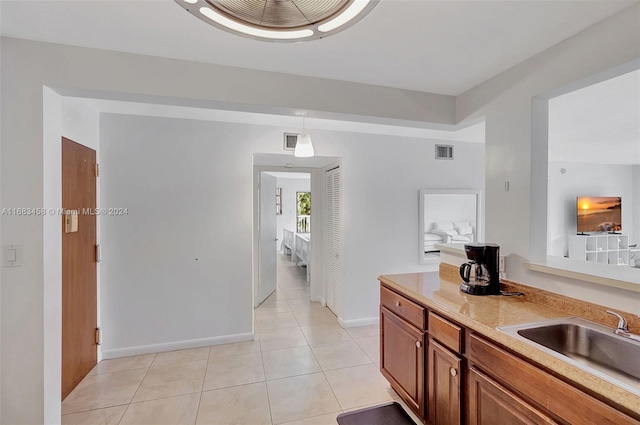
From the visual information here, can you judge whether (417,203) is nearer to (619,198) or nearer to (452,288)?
(452,288)

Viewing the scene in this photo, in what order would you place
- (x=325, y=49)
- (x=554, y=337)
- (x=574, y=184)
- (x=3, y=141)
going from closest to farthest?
(x=554, y=337)
(x=3, y=141)
(x=325, y=49)
(x=574, y=184)

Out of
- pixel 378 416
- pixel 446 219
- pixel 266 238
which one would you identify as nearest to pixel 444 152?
pixel 446 219

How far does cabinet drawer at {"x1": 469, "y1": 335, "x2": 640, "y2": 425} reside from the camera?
0.98 meters

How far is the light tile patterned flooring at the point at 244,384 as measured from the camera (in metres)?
2.15

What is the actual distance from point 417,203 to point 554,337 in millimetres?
2592

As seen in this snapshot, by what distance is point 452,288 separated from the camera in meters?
2.13

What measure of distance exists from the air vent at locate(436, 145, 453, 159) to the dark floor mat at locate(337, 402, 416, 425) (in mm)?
3095

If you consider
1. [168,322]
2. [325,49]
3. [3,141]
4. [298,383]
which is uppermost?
[325,49]

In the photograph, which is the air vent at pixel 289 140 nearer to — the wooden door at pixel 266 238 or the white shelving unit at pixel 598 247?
the wooden door at pixel 266 238

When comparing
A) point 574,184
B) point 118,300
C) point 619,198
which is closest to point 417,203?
point 118,300

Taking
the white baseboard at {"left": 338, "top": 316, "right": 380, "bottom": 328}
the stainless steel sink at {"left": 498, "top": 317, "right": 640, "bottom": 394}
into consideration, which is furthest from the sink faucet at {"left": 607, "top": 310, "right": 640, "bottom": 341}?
the white baseboard at {"left": 338, "top": 316, "right": 380, "bottom": 328}

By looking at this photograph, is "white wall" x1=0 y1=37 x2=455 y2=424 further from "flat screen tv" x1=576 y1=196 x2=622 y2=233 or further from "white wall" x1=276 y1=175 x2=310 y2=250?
"flat screen tv" x1=576 y1=196 x2=622 y2=233

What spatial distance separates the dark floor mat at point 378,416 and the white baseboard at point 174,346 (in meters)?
1.59

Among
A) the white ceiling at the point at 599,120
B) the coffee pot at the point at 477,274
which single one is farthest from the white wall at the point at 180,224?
the white ceiling at the point at 599,120
